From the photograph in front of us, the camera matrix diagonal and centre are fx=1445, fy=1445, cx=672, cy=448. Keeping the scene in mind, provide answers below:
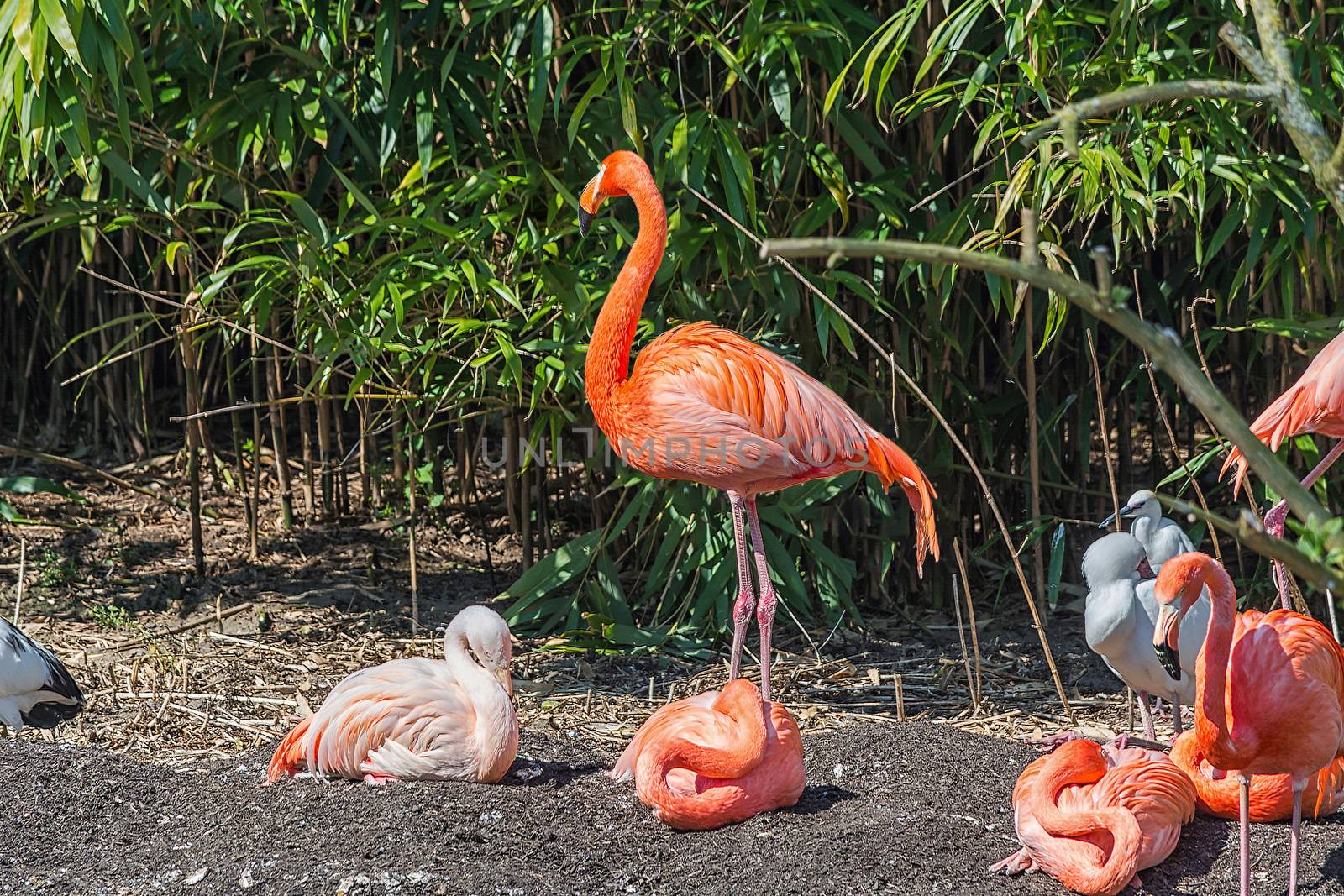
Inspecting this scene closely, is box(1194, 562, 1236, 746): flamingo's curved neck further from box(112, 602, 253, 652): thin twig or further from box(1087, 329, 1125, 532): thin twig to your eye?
box(112, 602, 253, 652): thin twig

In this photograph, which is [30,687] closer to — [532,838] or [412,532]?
[412,532]

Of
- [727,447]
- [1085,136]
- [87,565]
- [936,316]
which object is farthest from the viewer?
[87,565]

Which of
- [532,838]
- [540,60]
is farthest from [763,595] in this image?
[540,60]

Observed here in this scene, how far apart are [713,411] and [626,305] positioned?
0.35 meters

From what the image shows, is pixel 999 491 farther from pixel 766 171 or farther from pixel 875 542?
pixel 766 171

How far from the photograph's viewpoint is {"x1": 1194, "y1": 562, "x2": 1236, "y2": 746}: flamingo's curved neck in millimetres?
2572

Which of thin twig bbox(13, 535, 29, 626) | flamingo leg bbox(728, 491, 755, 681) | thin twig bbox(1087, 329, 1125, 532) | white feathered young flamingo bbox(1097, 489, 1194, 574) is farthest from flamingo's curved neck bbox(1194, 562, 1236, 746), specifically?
thin twig bbox(13, 535, 29, 626)

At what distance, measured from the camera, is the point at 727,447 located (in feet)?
11.2

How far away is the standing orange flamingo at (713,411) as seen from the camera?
3.42 meters

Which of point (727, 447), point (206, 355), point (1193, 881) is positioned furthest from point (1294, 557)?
point (206, 355)

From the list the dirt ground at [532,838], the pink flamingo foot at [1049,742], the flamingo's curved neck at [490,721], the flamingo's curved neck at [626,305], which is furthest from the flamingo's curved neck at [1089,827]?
the flamingo's curved neck at [626,305]

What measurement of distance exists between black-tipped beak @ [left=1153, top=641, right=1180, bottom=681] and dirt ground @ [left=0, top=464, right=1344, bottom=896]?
15.3 inches

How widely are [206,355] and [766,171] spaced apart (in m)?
Result: 2.92

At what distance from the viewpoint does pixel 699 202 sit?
4.17 metres
